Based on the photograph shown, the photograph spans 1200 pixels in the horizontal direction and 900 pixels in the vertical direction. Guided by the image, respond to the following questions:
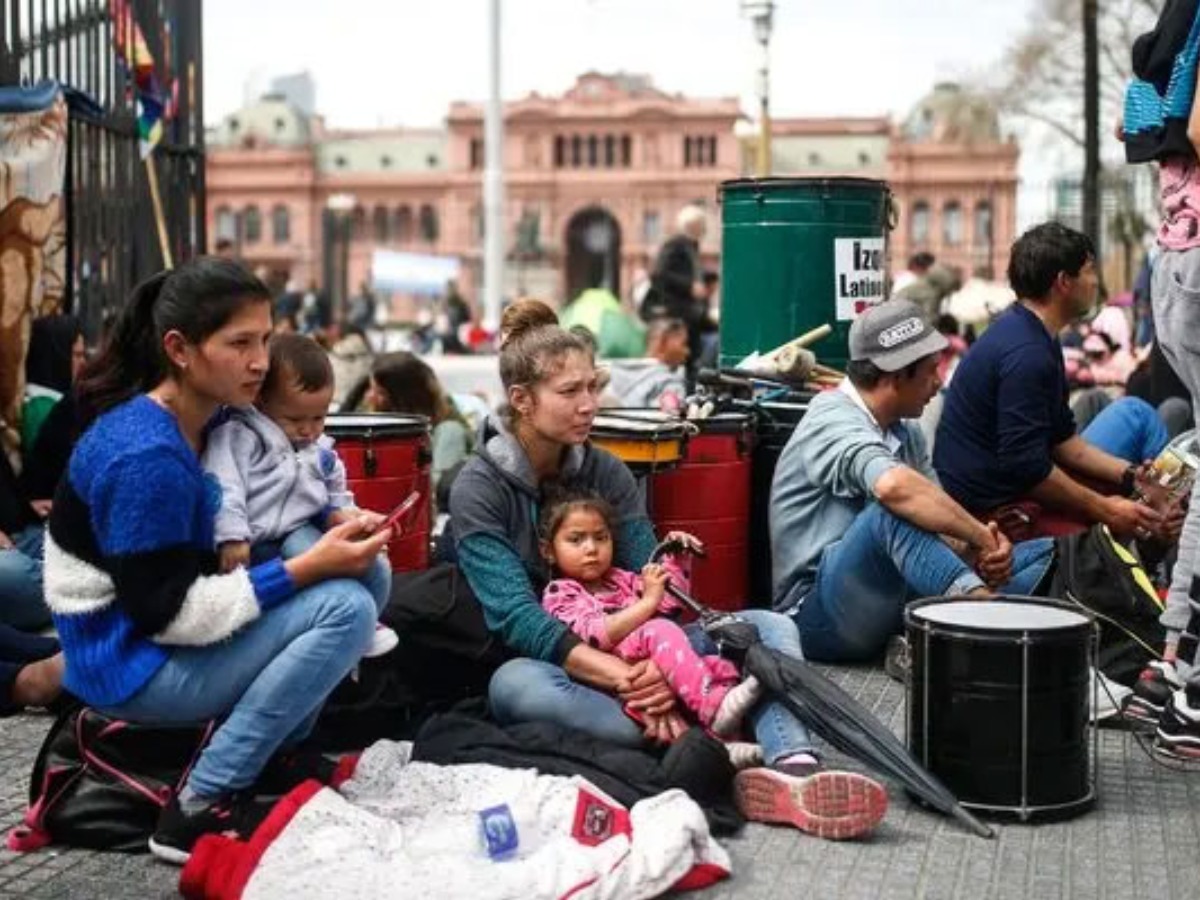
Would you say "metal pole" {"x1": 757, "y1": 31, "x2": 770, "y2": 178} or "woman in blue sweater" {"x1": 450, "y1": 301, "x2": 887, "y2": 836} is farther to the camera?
"metal pole" {"x1": 757, "y1": 31, "x2": 770, "y2": 178}

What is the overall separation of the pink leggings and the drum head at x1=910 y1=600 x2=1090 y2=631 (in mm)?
580

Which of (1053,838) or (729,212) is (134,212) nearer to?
(729,212)

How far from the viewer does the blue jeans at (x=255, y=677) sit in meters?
4.57

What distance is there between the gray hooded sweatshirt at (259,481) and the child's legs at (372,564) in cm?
2

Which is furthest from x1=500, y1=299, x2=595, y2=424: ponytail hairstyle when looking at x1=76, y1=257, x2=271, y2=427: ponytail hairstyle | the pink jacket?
x1=76, y1=257, x2=271, y2=427: ponytail hairstyle

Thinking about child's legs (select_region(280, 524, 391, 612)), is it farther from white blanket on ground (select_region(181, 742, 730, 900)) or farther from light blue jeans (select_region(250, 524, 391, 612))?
white blanket on ground (select_region(181, 742, 730, 900))

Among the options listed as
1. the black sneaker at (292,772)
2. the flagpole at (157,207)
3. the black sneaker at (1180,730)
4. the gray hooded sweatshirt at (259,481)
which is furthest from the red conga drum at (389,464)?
the flagpole at (157,207)

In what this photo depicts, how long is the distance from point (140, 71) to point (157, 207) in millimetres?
905

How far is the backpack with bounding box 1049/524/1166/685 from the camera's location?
6348mm

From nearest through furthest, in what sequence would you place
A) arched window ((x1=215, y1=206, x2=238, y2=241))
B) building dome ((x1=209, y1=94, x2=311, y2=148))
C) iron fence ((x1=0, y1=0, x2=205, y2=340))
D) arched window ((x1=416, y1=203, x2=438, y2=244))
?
Answer: 1. iron fence ((x1=0, y1=0, x2=205, y2=340))
2. arched window ((x1=215, y1=206, x2=238, y2=241))
3. arched window ((x1=416, y1=203, x2=438, y2=244))
4. building dome ((x1=209, y1=94, x2=311, y2=148))

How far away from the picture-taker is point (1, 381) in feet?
27.7

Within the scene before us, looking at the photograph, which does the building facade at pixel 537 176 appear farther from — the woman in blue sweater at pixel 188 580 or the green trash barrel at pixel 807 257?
the woman in blue sweater at pixel 188 580

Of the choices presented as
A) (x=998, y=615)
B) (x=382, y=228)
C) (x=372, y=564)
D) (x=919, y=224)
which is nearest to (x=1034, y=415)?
(x=998, y=615)

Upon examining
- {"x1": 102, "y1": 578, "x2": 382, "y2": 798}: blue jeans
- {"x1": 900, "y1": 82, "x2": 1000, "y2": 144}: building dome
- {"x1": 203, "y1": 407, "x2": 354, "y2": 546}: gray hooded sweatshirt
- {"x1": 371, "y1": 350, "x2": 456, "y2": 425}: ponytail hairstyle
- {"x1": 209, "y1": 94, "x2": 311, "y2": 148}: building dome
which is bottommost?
{"x1": 102, "y1": 578, "x2": 382, "y2": 798}: blue jeans
